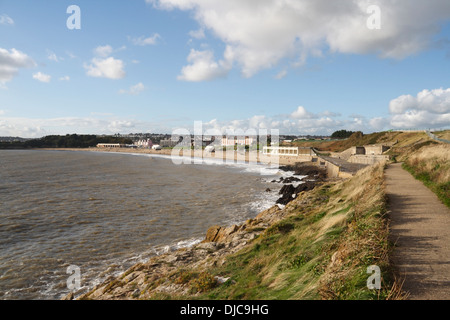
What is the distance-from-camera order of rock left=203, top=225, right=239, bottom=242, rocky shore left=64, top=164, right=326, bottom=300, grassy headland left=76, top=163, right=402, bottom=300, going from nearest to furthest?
1. grassy headland left=76, top=163, right=402, bottom=300
2. rocky shore left=64, top=164, right=326, bottom=300
3. rock left=203, top=225, right=239, bottom=242

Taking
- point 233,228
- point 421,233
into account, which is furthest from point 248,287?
point 233,228

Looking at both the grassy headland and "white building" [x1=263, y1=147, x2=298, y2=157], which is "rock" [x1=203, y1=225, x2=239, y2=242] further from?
"white building" [x1=263, y1=147, x2=298, y2=157]

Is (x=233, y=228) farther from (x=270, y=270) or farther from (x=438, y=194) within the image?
(x=438, y=194)

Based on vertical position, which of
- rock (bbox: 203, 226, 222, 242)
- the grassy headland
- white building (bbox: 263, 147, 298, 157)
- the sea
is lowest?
the sea

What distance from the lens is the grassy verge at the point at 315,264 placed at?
461 cm

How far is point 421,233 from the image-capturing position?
7.23 m

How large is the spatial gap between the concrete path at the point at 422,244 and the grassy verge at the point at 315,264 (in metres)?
0.33

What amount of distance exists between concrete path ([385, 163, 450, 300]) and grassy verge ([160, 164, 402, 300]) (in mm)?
331

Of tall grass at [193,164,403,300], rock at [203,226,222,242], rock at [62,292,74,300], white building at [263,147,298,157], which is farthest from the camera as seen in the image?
white building at [263,147,298,157]

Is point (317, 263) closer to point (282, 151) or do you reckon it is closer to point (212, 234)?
point (212, 234)

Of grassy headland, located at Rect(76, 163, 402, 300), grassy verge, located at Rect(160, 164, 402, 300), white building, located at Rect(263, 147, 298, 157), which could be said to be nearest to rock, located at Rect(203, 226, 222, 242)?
grassy headland, located at Rect(76, 163, 402, 300)

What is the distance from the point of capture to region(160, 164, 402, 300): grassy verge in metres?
4.61

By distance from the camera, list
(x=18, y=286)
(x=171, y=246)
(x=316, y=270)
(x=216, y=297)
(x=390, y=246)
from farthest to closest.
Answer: (x=171, y=246) → (x=18, y=286) → (x=216, y=297) → (x=390, y=246) → (x=316, y=270)
